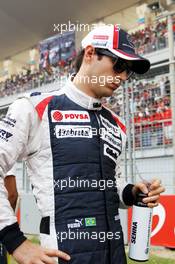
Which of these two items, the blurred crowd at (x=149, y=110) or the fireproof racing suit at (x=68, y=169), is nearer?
the fireproof racing suit at (x=68, y=169)

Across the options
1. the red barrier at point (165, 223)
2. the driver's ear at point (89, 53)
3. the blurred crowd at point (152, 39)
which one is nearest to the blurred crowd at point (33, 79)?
the blurred crowd at point (152, 39)

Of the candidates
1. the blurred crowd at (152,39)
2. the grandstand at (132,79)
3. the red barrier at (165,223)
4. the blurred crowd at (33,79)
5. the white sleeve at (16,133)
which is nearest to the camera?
the white sleeve at (16,133)

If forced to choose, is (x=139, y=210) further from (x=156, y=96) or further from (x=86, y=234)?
(x=156, y=96)

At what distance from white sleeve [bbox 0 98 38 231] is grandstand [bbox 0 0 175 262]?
791 mm

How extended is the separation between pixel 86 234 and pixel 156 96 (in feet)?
18.3

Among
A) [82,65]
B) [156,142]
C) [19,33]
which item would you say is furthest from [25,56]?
[82,65]

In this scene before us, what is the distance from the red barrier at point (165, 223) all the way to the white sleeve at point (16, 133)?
4403 mm

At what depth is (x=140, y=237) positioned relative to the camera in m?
1.89

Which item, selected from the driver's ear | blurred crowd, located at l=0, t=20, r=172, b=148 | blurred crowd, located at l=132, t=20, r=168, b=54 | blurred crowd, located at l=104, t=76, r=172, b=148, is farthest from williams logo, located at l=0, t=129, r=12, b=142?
blurred crowd, located at l=132, t=20, r=168, b=54

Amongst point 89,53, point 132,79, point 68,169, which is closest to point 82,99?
point 89,53

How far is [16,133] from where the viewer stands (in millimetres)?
1536

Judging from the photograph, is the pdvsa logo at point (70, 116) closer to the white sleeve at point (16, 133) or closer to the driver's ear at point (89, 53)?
the white sleeve at point (16, 133)

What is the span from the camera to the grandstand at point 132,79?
6.17m

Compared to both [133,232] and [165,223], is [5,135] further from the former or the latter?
[165,223]
